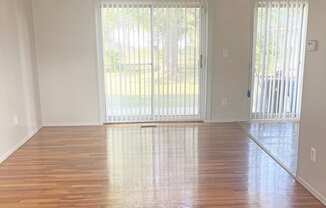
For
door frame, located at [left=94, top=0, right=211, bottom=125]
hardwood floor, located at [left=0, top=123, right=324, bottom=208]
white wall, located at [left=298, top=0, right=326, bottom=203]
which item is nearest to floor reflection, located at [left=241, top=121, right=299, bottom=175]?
hardwood floor, located at [left=0, top=123, right=324, bottom=208]

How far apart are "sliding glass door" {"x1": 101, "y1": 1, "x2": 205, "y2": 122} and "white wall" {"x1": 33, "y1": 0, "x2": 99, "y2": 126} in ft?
0.78

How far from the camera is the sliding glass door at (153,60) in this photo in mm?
5117

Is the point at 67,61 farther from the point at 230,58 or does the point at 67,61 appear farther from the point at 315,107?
the point at 315,107

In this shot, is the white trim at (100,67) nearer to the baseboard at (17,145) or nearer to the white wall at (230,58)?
the baseboard at (17,145)

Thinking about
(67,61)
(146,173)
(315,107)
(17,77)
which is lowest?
(146,173)

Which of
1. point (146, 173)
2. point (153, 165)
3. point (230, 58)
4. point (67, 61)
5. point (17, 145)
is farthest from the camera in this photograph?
point (230, 58)

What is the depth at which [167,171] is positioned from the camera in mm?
3438

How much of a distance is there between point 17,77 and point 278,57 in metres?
3.92

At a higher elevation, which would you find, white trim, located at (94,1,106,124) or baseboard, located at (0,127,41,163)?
white trim, located at (94,1,106,124)

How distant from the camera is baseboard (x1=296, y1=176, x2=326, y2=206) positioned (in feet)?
8.99

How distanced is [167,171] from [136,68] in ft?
7.56

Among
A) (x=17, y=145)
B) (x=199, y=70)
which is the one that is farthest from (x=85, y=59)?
(x=199, y=70)

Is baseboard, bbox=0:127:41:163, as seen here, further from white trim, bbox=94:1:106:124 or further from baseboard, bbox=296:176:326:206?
baseboard, bbox=296:176:326:206

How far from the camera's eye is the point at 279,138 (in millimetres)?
4562
